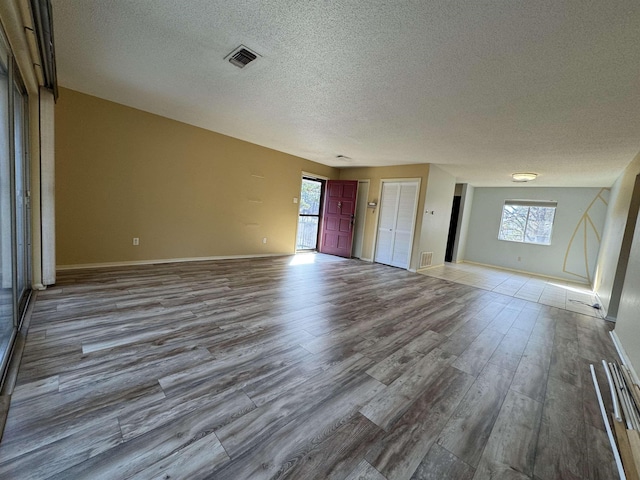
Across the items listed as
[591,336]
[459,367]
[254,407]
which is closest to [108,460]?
[254,407]

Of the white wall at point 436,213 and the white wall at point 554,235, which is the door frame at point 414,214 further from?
the white wall at point 554,235

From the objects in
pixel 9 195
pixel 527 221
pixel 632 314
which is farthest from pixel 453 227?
pixel 9 195

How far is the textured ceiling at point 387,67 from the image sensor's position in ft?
5.57

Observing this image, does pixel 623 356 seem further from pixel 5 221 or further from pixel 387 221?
pixel 5 221

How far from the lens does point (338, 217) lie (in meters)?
7.18

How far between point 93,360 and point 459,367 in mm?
2761

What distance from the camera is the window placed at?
7.31 metres

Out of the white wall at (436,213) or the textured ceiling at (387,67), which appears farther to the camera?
the white wall at (436,213)

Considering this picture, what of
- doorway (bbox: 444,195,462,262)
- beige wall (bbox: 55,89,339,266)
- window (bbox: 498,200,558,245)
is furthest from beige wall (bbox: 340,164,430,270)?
window (bbox: 498,200,558,245)

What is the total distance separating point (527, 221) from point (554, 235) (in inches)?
28.3

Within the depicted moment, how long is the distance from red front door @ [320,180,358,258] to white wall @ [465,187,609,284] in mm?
4300

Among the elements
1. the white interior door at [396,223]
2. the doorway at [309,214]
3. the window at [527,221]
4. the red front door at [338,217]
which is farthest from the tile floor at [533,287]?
the doorway at [309,214]

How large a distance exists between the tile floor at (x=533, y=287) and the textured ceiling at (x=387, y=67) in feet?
7.82

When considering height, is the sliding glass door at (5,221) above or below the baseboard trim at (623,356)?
above
